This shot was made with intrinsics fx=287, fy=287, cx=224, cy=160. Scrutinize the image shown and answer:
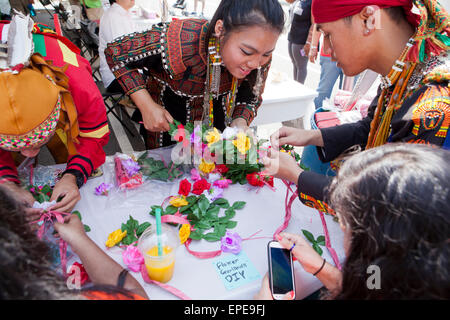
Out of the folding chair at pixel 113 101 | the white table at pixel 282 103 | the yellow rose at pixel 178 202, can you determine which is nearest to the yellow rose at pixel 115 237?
the yellow rose at pixel 178 202

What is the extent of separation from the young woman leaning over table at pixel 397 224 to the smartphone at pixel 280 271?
0.22 metres

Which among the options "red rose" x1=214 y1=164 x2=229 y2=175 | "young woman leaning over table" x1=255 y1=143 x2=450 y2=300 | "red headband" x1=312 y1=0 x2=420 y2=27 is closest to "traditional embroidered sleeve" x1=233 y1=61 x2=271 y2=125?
"red rose" x1=214 y1=164 x2=229 y2=175

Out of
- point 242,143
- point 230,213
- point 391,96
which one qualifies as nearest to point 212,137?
point 242,143

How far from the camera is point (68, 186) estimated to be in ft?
4.23

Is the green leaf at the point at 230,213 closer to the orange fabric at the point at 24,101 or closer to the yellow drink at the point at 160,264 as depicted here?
the yellow drink at the point at 160,264

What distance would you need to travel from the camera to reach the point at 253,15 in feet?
4.49

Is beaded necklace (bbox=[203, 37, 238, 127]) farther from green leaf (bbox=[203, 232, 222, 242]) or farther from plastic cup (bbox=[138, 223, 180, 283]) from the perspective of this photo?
plastic cup (bbox=[138, 223, 180, 283])

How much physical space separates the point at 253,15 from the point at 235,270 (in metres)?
1.14

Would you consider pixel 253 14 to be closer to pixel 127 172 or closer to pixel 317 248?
pixel 127 172

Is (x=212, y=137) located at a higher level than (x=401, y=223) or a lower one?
lower

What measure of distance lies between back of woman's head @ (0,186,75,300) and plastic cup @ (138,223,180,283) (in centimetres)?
29

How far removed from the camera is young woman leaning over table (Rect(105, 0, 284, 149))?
1.40 m

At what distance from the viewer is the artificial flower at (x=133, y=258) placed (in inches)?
40.3
